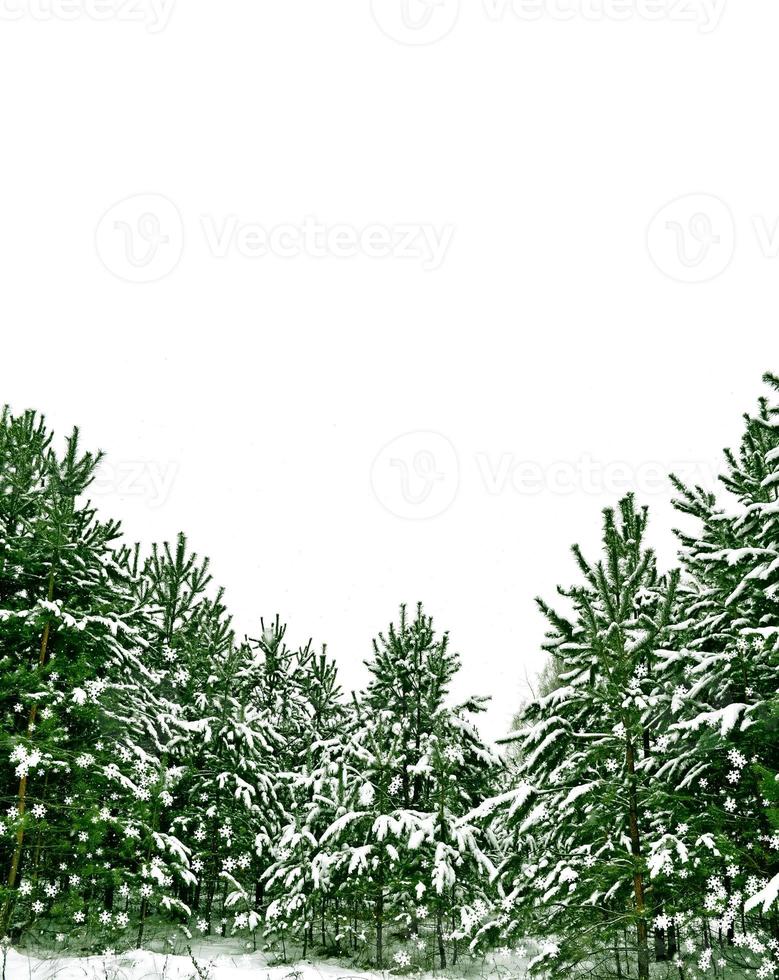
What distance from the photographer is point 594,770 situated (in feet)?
34.5

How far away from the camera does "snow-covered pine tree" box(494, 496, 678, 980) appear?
891cm

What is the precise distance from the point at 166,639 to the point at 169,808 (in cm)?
413

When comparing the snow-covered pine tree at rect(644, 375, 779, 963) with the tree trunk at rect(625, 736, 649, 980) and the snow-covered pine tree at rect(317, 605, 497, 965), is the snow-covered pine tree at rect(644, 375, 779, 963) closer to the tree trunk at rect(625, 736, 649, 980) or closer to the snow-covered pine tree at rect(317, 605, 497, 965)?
the tree trunk at rect(625, 736, 649, 980)

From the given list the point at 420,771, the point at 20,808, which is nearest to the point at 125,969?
the point at 20,808

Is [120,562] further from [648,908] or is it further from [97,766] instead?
[648,908]

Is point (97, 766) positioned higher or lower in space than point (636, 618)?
lower

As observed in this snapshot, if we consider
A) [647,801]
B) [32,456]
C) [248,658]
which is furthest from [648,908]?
[248,658]

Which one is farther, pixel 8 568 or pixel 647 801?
pixel 8 568

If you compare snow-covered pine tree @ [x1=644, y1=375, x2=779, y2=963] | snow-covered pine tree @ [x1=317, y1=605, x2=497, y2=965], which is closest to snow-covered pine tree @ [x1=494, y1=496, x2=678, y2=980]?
snow-covered pine tree @ [x1=644, y1=375, x2=779, y2=963]

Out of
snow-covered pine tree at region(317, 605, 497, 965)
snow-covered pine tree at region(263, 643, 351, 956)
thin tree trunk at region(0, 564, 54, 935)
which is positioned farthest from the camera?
snow-covered pine tree at region(263, 643, 351, 956)

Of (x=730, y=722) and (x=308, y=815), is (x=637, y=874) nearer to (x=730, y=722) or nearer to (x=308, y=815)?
(x=730, y=722)

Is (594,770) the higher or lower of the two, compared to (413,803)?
higher

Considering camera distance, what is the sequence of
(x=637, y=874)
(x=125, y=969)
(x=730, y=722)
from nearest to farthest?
(x=730, y=722) < (x=637, y=874) < (x=125, y=969)

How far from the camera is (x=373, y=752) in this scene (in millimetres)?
15555
